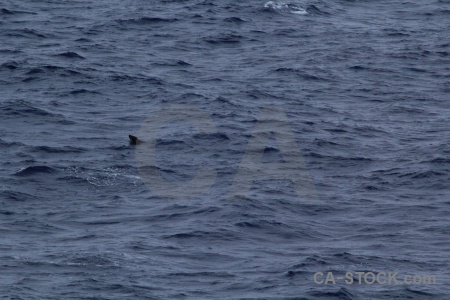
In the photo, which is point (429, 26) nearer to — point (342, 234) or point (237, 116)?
point (237, 116)

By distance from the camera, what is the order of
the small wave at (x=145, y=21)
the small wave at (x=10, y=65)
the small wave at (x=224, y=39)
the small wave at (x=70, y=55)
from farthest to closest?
the small wave at (x=145, y=21)
the small wave at (x=224, y=39)
the small wave at (x=70, y=55)
the small wave at (x=10, y=65)

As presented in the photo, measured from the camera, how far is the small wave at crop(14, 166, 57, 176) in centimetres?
4644

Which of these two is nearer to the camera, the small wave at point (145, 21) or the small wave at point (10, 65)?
the small wave at point (10, 65)

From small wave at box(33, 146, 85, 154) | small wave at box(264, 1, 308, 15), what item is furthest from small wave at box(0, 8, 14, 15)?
small wave at box(33, 146, 85, 154)

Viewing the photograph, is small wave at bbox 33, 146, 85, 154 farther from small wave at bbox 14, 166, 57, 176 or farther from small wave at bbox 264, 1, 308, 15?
small wave at bbox 264, 1, 308, 15

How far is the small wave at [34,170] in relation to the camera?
152 ft

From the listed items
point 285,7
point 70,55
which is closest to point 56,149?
point 70,55

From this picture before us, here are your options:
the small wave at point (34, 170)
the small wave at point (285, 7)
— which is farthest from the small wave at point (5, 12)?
the small wave at point (34, 170)

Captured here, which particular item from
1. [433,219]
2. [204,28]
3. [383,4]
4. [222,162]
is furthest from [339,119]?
[383,4]

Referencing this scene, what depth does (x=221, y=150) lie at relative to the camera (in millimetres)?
50906

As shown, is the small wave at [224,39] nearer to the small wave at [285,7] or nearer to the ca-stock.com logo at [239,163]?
the small wave at [285,7]

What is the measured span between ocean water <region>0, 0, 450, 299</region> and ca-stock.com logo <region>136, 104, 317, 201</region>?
12 centimetres

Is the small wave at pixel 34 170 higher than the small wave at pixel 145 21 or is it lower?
lower

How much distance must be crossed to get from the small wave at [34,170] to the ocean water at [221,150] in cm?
7
